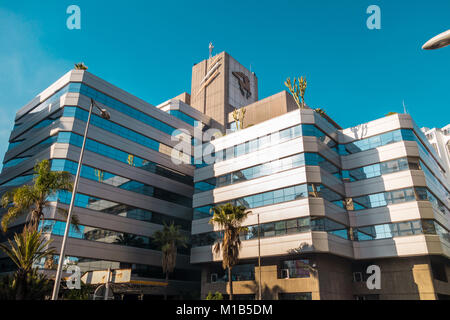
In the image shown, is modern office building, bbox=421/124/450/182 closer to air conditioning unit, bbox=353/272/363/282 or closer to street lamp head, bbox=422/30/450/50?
air conditioning unit, bbox=353/272/363/282

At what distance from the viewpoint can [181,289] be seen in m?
49.2

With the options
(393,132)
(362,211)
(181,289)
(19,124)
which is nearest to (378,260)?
(362,211)

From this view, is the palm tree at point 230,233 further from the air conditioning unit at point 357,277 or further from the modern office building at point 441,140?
the modern office building at point 441,140

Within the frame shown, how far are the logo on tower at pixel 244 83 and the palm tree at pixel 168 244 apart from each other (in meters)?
39.6

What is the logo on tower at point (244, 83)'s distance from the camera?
74.7 metres

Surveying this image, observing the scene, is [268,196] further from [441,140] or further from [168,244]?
[441,140]

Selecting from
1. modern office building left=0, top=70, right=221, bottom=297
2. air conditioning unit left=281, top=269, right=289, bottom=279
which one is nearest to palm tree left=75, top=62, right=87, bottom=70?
modern office building left=0, top=70, right=221, bottom=297

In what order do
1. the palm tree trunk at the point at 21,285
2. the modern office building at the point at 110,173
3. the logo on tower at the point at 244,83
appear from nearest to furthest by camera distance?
the palm tree trunk at the point at 21,285, the modern office building at the point at 110,173, the logo on tower at the point at 244,83

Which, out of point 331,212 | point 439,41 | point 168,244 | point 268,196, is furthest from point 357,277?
point 439,41

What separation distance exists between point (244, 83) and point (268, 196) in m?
40.7

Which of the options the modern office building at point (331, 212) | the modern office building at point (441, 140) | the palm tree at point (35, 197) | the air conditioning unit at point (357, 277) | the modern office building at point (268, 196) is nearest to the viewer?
the palm tree at point (35, 197)

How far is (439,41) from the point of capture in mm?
7332

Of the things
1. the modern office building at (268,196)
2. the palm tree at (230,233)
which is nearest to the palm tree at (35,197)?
the modern office building at (268,196)
